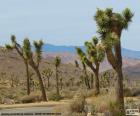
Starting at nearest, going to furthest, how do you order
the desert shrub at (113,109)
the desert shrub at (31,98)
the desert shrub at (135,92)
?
the desert shrub at (113,109), the desert shrub at (135,92), the desert shrub at (31,98)

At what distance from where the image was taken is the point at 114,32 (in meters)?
29.5

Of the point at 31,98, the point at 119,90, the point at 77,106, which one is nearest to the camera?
the point at 77,106

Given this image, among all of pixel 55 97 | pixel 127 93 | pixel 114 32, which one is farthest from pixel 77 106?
pixel 55 97

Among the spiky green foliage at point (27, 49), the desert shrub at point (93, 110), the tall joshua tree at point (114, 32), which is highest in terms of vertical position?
the spiky green foliage at point (27, 49)

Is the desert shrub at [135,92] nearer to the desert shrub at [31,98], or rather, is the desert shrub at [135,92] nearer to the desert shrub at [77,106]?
the desert shrub at [31,98]

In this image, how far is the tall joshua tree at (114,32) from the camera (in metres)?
28.4

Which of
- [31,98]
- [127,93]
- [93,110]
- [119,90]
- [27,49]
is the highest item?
[27,49]

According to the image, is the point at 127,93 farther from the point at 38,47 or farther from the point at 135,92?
the point at 38,47

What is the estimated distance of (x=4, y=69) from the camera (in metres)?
150

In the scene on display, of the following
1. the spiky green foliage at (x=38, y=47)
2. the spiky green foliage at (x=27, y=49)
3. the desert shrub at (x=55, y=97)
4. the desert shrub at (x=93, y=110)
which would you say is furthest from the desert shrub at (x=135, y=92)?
the desert shrub at (x=93, y=110)

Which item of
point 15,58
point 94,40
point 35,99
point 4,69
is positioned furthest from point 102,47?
point 15,58

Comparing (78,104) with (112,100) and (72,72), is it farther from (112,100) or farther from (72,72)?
(72,72)

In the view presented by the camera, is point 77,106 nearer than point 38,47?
Yes

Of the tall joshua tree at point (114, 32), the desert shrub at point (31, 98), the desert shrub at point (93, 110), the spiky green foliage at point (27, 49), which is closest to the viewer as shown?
the desert shrub at point (93, 110)
